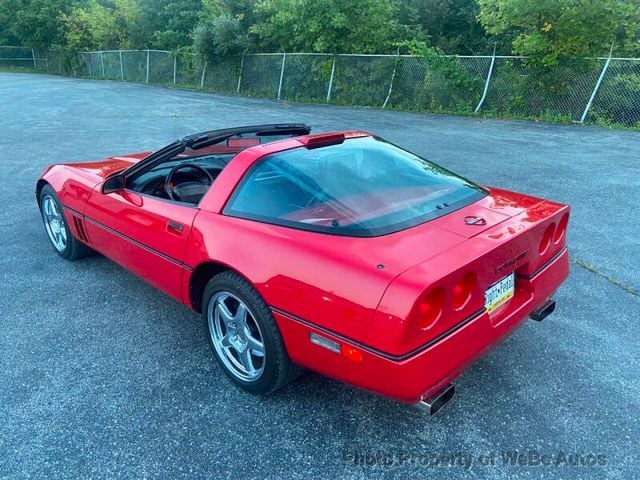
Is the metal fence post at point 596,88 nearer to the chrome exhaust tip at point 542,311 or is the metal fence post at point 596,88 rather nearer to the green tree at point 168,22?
the chrome exhaust tip at point 542,311

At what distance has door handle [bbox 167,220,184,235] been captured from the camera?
266cm

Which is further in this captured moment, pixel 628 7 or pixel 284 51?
pixel 284 51

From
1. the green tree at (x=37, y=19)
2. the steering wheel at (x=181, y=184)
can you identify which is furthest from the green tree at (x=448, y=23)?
the green tree at (x=37, y=19)

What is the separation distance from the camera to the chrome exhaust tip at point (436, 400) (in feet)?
6.19

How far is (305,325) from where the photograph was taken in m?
2.04

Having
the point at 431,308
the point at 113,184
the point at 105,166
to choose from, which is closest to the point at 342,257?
the point at 431,308

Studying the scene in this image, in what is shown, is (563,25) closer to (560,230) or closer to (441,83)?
(441,83)

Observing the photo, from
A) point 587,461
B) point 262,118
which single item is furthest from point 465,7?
point 587,461

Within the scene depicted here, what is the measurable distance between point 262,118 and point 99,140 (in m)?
4.36

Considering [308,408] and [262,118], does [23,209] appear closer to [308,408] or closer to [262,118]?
[308,408]

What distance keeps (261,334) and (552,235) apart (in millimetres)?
1644

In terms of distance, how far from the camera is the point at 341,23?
14750mm

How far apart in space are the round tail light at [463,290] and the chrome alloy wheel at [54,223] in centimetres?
344

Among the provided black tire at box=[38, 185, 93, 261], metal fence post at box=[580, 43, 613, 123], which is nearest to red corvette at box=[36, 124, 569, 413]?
black tire at box=[38, 185, 93, 261]
